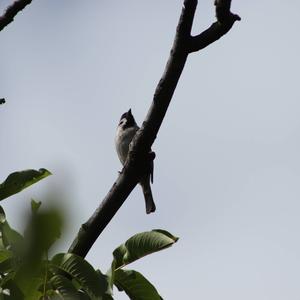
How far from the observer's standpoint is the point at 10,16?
1639 millimetres

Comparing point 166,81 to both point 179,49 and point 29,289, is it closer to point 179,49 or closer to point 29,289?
point 179,49

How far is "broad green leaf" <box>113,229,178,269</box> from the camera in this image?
2.02 meters

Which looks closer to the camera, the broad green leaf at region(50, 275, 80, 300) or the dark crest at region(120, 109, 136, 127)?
the broad green leaf at region(50, 275, 80, 300)

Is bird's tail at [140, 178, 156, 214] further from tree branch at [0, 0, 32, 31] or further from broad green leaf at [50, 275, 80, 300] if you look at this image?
tree branch at [0, 0, 32, 31]

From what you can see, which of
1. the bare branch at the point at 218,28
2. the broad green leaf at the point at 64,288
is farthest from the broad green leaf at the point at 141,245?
the bare branch at the point at 218,28

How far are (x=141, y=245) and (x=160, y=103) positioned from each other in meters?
0.61

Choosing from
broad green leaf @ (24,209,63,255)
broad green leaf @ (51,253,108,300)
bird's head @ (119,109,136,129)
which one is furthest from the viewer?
bird's head @ (119,109,136,129)

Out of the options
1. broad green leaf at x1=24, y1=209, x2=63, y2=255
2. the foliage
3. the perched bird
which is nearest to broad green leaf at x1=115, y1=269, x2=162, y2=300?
the foliage

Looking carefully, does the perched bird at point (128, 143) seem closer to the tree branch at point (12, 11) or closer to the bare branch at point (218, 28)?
the bare branch at point (218, 28)

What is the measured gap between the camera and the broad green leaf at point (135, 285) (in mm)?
1928

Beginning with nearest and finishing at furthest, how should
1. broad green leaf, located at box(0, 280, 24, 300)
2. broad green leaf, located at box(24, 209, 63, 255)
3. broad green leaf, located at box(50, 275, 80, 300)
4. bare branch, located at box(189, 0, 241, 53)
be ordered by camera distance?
broad green leaf, located at box(24, 209, 63, 255) → broad green leaf, located at box(0, 280, 24, 300) → broad green leaf, located at box(50, 275, 80, 300) → bare branch, located at box(189, 0, 241, 53)

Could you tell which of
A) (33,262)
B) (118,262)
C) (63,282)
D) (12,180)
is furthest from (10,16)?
(33,262)

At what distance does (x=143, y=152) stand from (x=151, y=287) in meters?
0.66

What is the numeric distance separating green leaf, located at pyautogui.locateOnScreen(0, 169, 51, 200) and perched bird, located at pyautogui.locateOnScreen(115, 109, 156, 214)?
6684 mm
